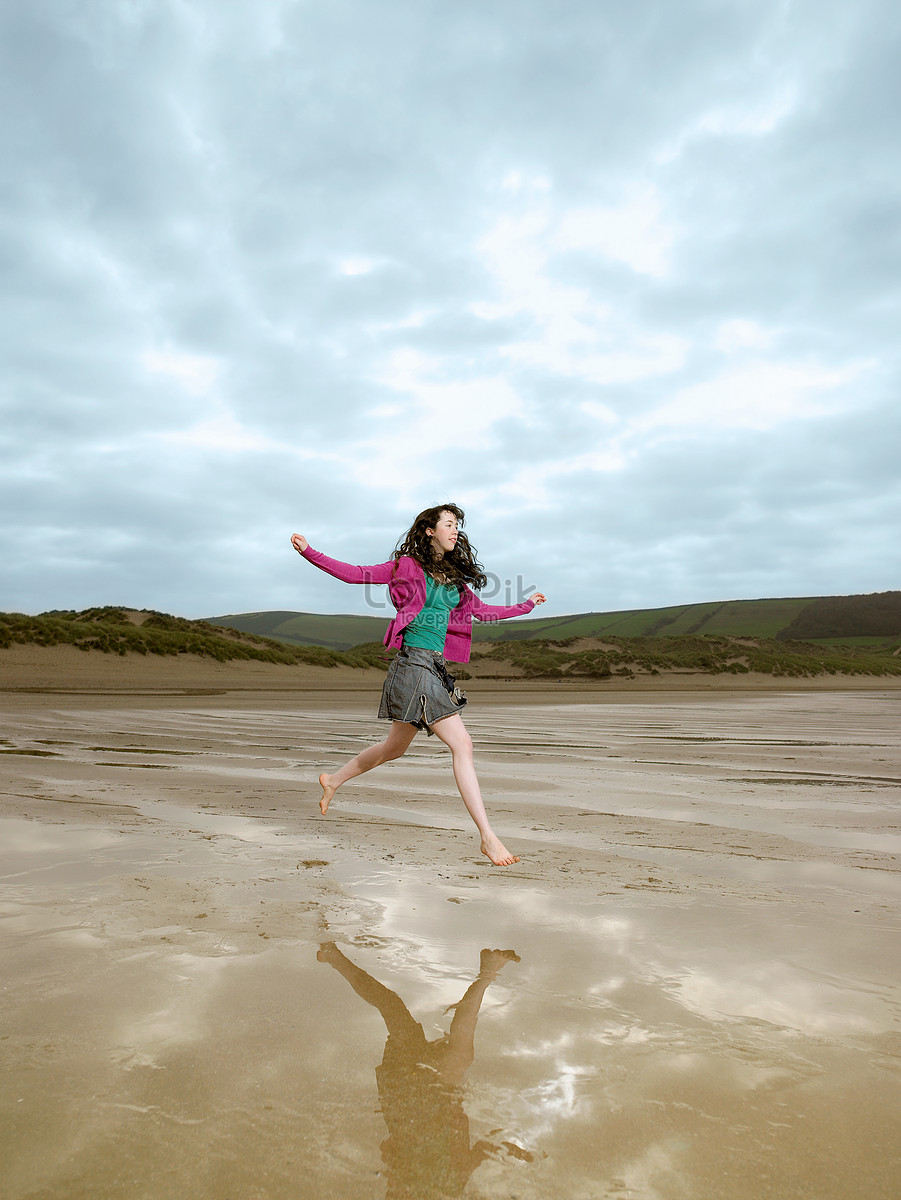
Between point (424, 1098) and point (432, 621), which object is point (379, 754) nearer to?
point (432, 621)

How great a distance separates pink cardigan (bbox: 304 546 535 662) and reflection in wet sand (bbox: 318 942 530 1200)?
2.36 metres

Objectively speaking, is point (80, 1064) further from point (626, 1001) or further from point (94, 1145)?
point (626, 1001)

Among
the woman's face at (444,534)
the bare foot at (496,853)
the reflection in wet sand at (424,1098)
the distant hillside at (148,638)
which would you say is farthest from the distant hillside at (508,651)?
the reflection in wet sand at (424,1098)

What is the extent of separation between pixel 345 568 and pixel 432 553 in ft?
1.78

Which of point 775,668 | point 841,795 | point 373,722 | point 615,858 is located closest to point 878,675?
point 775,668

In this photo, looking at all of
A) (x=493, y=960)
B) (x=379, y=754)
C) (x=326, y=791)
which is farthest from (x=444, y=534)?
(x=493, y=960)

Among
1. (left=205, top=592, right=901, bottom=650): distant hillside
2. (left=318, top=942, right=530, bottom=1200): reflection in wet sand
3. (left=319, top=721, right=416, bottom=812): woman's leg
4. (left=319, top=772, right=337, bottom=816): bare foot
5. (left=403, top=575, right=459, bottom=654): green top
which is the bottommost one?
(left=318, top=942, right=530, bottom=1200): reflection in wet sand

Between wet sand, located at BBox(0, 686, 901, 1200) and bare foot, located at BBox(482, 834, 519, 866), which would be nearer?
wet sand, located at BBox(0, 686, 901, 1200)

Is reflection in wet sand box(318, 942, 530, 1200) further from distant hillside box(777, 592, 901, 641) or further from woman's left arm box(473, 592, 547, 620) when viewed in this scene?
distant hillside box(777, 592, 901, 641)

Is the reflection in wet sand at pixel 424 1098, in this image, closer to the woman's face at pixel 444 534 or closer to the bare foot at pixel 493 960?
the bare foot at pixel 493 960

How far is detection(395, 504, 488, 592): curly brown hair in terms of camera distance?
180 inches

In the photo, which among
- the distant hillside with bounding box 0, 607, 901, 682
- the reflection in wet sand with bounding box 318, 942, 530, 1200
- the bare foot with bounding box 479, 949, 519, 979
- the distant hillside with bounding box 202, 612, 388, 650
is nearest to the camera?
the reflection in wet sand with bounding box 318, 942, 530, 1200

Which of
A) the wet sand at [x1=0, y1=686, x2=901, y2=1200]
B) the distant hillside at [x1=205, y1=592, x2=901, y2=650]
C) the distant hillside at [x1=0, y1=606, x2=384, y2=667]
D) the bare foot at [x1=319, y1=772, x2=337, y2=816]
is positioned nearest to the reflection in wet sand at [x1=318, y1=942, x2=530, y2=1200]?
the wet sand at [x1=0, y1=686, x2=901, y2=1200]

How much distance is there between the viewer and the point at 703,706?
65.3 feet
